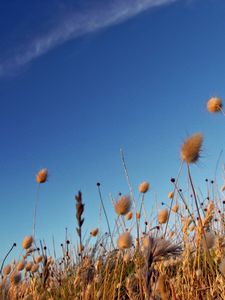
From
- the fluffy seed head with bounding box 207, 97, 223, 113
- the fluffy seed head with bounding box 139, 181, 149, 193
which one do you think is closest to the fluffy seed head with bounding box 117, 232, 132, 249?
the fluffy seed head with bounding box 139, 181, 149, 193

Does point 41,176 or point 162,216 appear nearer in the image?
point 162,216

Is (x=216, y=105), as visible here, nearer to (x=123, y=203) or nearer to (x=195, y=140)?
(x=123, y=203)

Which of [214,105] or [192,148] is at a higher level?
[214,105]

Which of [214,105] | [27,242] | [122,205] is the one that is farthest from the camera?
[214,105]

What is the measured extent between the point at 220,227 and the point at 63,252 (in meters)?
1.74

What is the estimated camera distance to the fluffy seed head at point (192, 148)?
2375 millimetres

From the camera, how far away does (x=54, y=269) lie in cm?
496

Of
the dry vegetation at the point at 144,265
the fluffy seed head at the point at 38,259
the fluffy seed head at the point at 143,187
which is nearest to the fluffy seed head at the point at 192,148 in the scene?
the dry vegetation at the point at 144,265

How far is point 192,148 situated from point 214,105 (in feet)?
8.21

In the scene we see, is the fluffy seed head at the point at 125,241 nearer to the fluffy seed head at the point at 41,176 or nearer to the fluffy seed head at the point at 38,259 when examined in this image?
the fluffy seed head at the point at 38,259

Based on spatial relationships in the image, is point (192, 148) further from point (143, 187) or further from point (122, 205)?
point (143, 187)

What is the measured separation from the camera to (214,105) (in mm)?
4758

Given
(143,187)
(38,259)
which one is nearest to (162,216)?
(143,187)

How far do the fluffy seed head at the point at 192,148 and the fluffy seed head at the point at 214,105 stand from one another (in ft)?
8.07
